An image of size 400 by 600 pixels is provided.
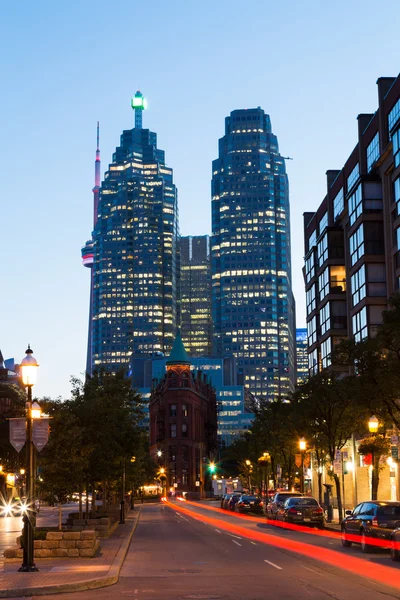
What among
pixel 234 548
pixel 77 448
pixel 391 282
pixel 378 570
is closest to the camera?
pixel 378 570

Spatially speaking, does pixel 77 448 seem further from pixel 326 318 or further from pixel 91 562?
pixel 326 318

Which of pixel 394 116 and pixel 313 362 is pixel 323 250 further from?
pixel 394 116

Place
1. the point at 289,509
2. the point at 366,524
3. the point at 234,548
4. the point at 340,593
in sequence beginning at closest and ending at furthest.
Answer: the point at 340,593
the point at 366,524
the point at 234,548
the point at 289,509

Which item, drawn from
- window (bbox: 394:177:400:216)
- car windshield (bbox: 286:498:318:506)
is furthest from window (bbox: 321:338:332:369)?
car windshield (bbox: 286:498:318:506)

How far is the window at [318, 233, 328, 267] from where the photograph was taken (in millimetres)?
85625

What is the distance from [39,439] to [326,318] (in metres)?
63.7

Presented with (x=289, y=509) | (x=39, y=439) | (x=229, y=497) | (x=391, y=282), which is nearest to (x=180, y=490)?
(x=229, y=497)

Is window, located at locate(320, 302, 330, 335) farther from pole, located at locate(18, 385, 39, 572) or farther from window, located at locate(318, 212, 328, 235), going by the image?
pole, located at locate(18, 385, 39, 572)

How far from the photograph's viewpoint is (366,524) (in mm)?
29984

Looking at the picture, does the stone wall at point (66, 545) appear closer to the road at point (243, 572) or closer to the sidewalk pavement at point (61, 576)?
the sidewalk pavement at point (61, 576)

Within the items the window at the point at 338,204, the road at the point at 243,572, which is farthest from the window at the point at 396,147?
the road at the point at 243,572

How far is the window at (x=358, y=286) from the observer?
70.9 meters

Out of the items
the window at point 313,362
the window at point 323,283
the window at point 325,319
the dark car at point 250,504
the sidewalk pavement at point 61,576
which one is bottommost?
the dark car at point 250,504

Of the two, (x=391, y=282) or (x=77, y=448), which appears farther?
(x=391, y=282)
